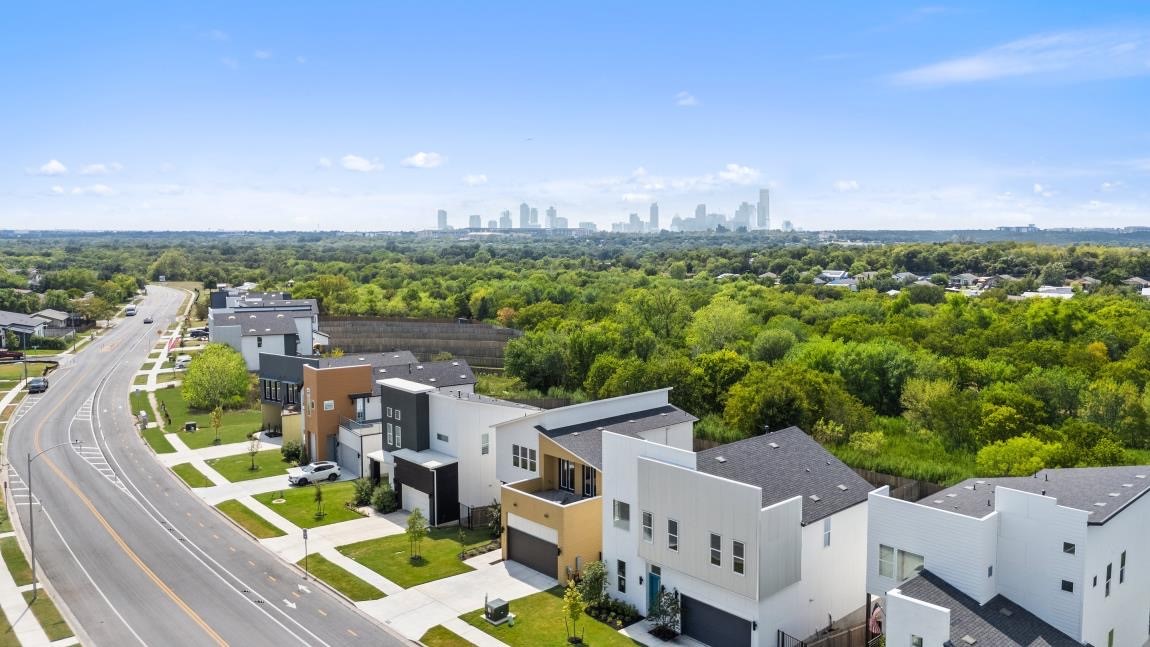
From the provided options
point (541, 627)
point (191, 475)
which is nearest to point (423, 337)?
point (191, 475)

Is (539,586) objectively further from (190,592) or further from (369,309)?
(369,309)

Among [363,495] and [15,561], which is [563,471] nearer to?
[363,495]

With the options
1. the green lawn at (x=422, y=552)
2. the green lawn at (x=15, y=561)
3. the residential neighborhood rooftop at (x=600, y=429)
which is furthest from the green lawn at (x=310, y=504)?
the residential neighborhood rooftop at (x=600, y=429)

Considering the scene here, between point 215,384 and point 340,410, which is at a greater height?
point 340,410

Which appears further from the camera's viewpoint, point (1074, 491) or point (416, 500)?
point (416, 500)

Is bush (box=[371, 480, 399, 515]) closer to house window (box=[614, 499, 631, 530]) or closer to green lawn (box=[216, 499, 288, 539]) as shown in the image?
green lawn (box=[216, 499, 288, 539])

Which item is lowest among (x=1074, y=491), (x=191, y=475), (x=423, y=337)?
(x=191, y=475)
